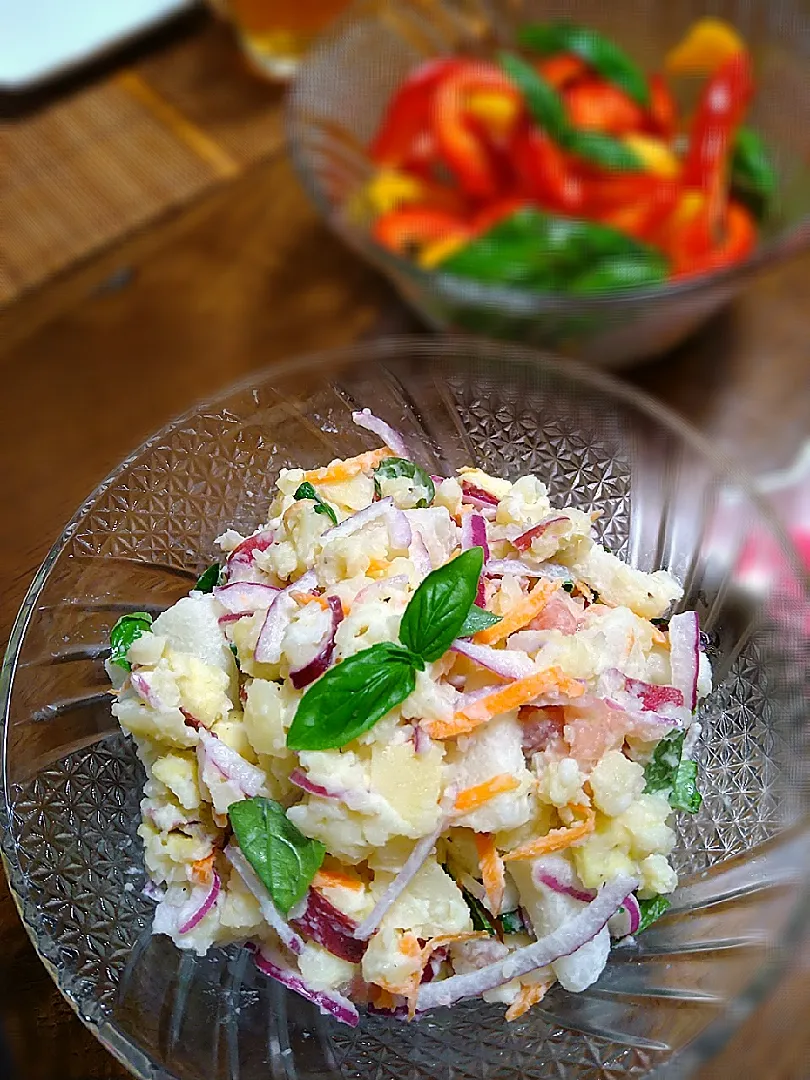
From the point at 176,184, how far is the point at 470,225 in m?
0.64

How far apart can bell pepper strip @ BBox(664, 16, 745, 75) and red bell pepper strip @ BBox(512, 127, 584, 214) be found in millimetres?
428

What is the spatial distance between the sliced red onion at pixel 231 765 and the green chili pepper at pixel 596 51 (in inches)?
67.0

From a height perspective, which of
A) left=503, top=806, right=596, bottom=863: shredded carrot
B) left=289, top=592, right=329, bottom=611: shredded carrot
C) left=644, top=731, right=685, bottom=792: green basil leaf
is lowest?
left=644, top=731, right=685, bottom=792: green basil leaf

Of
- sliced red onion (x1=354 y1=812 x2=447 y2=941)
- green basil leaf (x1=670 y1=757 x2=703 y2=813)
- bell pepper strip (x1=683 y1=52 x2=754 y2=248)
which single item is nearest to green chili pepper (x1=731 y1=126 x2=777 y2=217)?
bell pepper strip (x1=683 y1=52 x2=754 y2=248)

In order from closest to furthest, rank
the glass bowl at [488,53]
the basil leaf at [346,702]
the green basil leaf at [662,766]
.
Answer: the basil leaf at [346,702]
the green basil leaf at [662,766]
the glass bowl at [488,53]

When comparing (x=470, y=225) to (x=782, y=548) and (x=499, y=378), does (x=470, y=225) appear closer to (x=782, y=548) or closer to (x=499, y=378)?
(x=499, y=378)

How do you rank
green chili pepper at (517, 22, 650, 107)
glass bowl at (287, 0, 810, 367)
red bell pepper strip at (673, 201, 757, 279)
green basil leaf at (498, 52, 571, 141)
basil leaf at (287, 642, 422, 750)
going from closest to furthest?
basil leaf at (287, 642, 422, 750)
glass bowl at (287, 0, 810, 367)
red bell pepper strip at (673, 201, 757, 279)
green basil leaf at (498, 52, 571, 141)
green chili pepper at (517, 22, 650, 107)

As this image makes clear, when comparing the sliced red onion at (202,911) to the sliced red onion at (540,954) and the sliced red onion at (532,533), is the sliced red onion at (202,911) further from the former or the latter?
the sliced red onion at (532,533)

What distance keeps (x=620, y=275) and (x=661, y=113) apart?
0.56m

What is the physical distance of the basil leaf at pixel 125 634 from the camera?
1040mm

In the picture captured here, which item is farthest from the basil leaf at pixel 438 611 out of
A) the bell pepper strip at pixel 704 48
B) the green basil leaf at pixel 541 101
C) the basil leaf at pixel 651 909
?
the bell pepper strip at pixel 704 48

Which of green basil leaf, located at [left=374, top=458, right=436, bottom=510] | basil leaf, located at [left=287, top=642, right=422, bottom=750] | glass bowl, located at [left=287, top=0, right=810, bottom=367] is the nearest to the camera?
basil leaf, located at [left=287, top=642, right=422, bottom=750]

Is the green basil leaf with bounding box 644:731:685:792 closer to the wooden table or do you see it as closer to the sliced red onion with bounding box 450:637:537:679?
the sliced red onion with bounding box 450:637:537:679

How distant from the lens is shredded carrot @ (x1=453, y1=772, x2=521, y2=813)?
0.90 metres
